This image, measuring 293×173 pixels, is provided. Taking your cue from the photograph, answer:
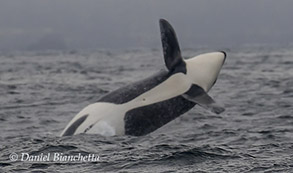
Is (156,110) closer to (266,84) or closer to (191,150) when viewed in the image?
(191,150)

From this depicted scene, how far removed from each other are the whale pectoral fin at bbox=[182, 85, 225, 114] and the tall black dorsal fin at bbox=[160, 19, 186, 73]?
26.0 inches

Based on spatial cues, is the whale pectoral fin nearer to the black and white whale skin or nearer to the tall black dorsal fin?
the black and white whale skin

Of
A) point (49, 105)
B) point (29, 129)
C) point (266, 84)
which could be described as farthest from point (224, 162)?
point (266, 84)

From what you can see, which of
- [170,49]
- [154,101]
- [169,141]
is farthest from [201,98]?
[170,49]

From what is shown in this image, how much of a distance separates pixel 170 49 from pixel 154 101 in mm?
1617

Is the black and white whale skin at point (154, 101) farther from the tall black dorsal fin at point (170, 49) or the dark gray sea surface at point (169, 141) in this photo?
the dark gray sea surface at point (169, 141)

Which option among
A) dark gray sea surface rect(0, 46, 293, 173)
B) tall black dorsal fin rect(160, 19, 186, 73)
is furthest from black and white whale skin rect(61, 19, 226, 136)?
dark gray sea surface rect(0, 46, 293, 173)

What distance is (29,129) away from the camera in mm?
16891

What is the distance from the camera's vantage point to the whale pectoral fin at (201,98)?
13648 mm

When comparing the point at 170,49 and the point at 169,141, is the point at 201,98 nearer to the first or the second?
the point at 169,141

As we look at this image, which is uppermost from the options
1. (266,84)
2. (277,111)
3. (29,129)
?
(29,129)

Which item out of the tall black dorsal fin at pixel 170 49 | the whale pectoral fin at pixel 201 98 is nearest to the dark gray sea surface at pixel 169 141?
the whale pectoral fin at pixel 201 98

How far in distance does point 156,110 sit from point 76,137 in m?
2.14

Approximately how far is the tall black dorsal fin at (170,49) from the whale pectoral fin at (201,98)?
66 centimetres
